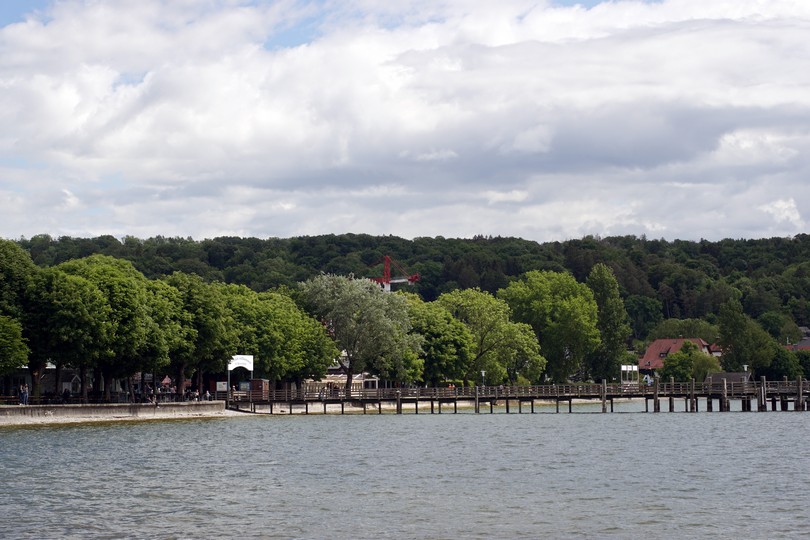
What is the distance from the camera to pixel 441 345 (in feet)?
436

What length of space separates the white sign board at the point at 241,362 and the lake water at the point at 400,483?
2196 cm

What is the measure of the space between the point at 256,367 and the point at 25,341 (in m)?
30.9

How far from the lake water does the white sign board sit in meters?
22.0

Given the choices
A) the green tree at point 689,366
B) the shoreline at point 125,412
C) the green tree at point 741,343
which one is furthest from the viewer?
the green tree at point 741,343

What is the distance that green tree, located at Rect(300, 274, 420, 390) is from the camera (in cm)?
12169

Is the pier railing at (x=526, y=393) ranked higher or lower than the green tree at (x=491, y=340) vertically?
lower

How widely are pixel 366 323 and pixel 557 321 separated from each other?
152ft

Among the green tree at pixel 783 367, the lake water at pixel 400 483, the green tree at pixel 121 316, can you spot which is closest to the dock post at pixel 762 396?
the lake water at pixel 400 483

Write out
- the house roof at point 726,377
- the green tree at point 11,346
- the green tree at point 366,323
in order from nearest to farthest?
the green tree at point 11,346
the green tree at point 366,323
the house roof at point 726,377

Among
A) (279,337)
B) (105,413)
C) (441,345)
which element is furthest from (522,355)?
(105,413)

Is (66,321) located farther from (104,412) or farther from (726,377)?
(726,377)

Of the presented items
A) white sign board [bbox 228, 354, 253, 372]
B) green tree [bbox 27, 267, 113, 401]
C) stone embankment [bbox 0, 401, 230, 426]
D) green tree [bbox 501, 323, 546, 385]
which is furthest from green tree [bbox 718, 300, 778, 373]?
green tree [bbox 27, 267, 113, 401]

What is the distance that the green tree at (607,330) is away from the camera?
174 metres

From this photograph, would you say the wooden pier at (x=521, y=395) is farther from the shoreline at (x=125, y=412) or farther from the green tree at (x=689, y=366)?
the green tree at (x=689, y=366)
